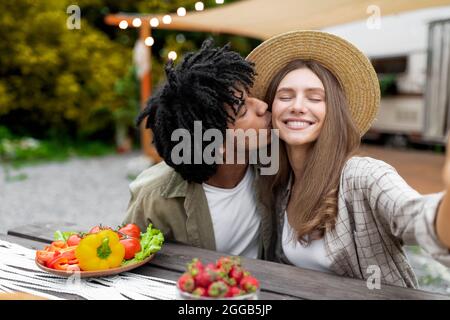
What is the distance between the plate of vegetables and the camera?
5.05ft

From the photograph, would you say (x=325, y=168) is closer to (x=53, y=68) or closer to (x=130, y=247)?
(x=130, y=247)

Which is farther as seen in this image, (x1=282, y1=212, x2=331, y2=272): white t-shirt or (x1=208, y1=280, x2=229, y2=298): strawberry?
(x1=282, y1=212, x2=331, y2=272): white t-shirt

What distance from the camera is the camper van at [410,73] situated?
8.41m

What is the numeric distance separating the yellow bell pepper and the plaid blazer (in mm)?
761

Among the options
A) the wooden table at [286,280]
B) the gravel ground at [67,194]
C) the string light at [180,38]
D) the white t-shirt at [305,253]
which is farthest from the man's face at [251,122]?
the string light at [180,38]

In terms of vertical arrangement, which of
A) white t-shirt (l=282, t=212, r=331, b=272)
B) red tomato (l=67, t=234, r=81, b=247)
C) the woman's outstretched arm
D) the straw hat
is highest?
the straw hat

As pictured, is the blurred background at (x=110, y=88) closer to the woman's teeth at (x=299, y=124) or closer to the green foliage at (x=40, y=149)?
A: the green foliage at (x=40, y=149)

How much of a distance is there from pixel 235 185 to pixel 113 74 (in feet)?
27.4

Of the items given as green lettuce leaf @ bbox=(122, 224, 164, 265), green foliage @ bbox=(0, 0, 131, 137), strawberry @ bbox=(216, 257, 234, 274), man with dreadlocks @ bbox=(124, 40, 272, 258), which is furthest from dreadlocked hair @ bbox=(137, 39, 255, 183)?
green foliage @ bbox=(0, 0, 131, 137)

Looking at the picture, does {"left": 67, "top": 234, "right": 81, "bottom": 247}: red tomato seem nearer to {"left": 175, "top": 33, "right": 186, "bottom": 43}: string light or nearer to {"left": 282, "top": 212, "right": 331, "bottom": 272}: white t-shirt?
{"left": 282, "top": 212, "right": 331, "bottom": 272}: white t-shirt

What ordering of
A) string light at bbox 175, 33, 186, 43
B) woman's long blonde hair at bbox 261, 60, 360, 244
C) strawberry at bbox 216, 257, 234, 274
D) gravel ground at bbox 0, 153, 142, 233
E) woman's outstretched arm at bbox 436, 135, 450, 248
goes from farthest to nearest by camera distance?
string light at bbox 175, 33, 186, 43, gravel ground at bbox 0, 153, 142, 233, woman's long blonde hair at bbox 261, 60, 360, 244, strawberry at bbox 216, 257, 234, 274, woman's outstretched arm at bbox 436, 135, 450, 248

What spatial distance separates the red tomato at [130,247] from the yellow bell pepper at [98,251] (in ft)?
0.27
